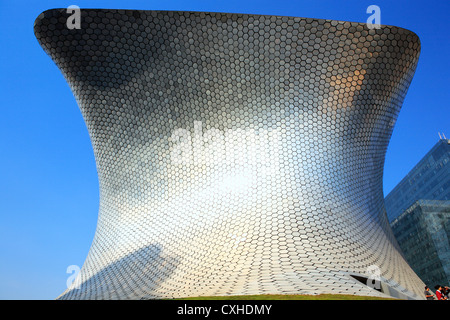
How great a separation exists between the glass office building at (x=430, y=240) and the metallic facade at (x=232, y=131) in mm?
10880

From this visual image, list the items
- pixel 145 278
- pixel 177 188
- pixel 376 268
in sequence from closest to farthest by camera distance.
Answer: pixel 376 268 < pixel 145 278 < pixel 177 188

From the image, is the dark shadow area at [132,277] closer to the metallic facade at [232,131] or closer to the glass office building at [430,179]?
the metallic facade at [232,131]

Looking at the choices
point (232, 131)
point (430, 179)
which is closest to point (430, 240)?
point (430, 179)

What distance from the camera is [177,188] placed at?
13188 mm

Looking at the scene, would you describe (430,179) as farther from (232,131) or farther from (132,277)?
(132,277)

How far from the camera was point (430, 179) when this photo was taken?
1062 inches

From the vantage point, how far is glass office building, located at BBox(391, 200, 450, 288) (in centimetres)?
2074

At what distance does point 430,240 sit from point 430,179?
7.41 meters

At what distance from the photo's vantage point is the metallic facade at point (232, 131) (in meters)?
11.1

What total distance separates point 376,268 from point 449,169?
18.8 metres

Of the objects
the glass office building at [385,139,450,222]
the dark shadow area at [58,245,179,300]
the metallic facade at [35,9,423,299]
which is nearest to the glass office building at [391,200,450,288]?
the glass office building at [385,139,450,222]

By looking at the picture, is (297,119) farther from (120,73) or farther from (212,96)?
(120,73)

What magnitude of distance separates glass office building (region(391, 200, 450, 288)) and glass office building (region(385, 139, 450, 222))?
11.7ft
